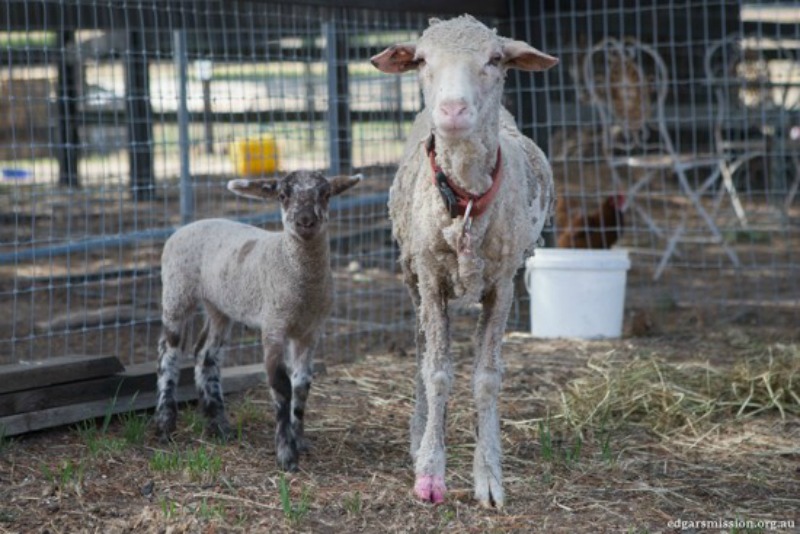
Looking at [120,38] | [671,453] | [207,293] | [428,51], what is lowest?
[671,453]

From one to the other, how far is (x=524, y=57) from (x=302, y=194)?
3.61 feet

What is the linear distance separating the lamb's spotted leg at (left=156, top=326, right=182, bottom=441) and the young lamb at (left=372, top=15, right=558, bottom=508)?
135 cm

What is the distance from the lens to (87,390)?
17.4ft

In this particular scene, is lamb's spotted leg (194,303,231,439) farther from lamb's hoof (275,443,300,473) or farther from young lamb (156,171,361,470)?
lamb's hoof (275,443,300,473)

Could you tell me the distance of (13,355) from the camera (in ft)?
20.8

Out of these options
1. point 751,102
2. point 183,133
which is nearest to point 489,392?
point 183,133

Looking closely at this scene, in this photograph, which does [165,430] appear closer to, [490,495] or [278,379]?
[278,379]

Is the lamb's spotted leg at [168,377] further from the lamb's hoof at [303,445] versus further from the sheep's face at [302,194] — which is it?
the sheep's face at [302,194]

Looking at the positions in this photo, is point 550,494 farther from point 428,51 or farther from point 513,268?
point 428,51

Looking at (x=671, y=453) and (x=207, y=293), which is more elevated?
(x=207, y=293)

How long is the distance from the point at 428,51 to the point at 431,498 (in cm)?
157

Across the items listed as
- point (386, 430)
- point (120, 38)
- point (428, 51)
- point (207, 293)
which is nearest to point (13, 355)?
point (207, 293)

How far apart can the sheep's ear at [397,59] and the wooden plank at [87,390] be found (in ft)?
6.79

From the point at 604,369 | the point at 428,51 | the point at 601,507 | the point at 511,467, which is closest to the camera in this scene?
the point at 428,51
